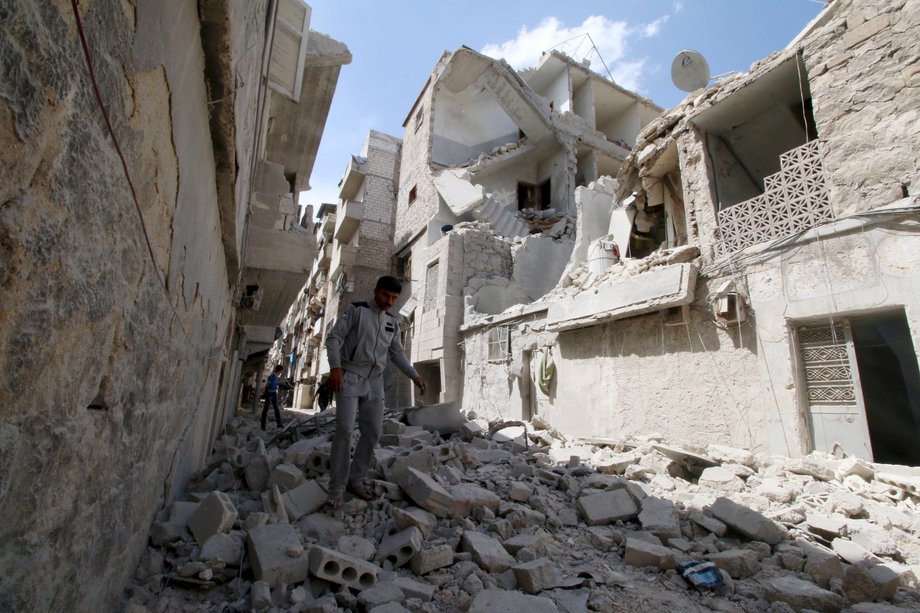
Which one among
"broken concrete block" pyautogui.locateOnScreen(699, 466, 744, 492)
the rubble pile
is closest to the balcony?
the rubble pile

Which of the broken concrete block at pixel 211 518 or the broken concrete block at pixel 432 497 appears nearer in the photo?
the broken concrete block at pixel 211 518

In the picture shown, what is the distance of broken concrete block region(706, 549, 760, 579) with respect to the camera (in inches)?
114

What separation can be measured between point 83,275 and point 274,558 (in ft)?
6.23

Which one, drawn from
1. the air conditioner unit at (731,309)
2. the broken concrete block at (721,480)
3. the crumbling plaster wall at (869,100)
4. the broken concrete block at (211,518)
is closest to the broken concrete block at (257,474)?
the broken concrete block at (211,518)

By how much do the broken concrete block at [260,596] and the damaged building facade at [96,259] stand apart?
531mm

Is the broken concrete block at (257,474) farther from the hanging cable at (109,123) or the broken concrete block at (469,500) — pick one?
the hanging cable at (109,123)

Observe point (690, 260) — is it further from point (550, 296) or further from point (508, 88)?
point (508, 88)

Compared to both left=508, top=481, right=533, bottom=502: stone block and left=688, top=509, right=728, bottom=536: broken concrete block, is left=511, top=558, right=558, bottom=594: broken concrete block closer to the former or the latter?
left=508, top=481, right=533, bottom=502: stone block

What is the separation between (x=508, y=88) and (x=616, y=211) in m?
10.0

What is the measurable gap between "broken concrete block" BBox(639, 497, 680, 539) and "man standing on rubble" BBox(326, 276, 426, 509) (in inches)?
84.2

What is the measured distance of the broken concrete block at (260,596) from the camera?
82.5 inches

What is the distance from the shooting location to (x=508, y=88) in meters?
18.3

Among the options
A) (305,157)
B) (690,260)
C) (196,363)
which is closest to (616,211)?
(690,260)

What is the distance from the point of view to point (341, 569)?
7.70ft
